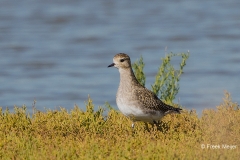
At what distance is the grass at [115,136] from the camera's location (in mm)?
9539

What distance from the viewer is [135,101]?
1123 centimetres

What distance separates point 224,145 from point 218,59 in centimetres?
1440

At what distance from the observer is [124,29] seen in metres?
29.9

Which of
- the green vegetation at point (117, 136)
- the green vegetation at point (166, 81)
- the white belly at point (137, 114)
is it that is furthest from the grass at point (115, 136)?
the green vegetation at point (166, 81)

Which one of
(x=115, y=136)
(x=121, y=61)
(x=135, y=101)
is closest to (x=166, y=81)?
(x=121, y=61)

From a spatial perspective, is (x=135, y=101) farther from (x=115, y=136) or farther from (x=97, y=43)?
(x=97, y=43)

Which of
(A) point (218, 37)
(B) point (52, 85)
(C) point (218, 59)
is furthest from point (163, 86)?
(A) point (218, 37)

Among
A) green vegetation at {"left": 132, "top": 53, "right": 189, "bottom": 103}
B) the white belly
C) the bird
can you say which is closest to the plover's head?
the bird

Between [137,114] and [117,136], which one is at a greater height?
[137,114]

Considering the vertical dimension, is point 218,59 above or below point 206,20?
below

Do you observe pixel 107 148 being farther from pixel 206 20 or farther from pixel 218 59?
pixel 206 20

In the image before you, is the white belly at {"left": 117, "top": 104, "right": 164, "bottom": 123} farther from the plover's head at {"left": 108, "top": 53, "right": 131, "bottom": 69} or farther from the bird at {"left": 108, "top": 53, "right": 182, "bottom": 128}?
the plover's head at {"left": 108, "top": 53, "right": 131, "bottom": 69}

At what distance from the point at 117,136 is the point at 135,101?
924 mm

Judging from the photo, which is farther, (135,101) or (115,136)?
(135,101)
